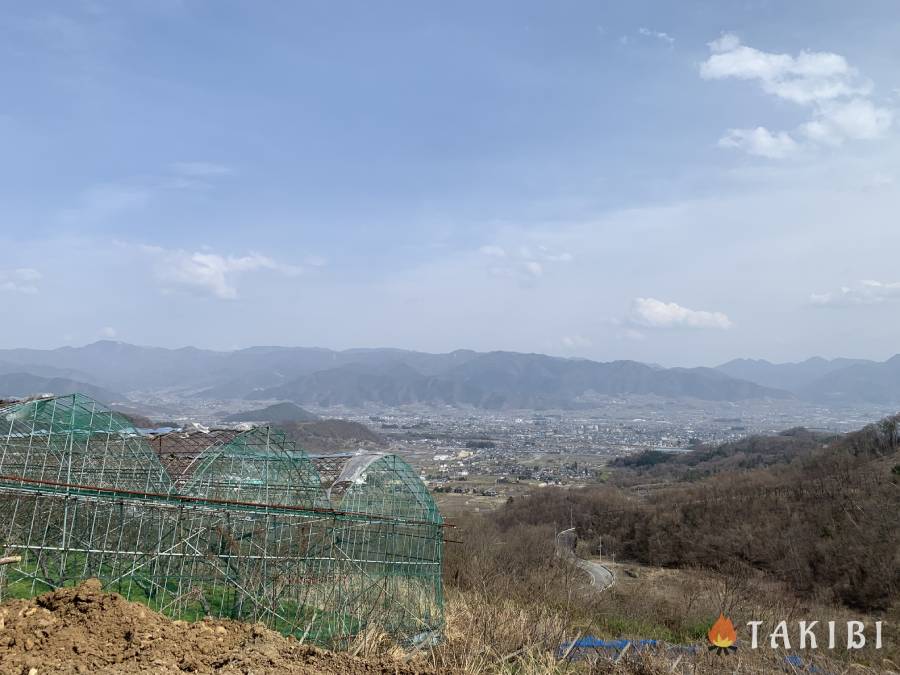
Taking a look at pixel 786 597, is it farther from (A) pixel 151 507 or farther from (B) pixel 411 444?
(B) pixel 411 444

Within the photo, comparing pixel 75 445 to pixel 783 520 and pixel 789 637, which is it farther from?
pixel 783 520

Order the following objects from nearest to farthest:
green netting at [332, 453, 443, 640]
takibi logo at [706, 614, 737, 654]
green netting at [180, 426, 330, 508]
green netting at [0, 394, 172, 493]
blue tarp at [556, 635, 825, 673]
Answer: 1. blue tarp at [556, 635, 825, 673]
2. takibi logo at [706, 614, 737, 654]
3. green netting at [0, 394, 172, 493]
4. green netting at [332, 453, 443, 640]
5. green netting at [180, 426, 330, 508]

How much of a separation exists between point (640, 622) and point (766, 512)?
2718cm

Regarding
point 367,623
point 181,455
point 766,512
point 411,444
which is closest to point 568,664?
point 367,623

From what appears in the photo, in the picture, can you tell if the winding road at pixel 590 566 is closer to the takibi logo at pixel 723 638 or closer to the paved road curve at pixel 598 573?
the paved road curve at pixel 598 573

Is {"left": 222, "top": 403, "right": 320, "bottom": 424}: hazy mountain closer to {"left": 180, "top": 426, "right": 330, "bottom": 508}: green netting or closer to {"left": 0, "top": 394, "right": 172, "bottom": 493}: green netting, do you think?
{"left": 180, "top": 426, "right": 330, "bottom": 508}: green netting

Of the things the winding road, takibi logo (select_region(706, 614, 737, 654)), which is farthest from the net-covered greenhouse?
the winding road

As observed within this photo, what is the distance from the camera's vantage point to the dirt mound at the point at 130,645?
333 inches

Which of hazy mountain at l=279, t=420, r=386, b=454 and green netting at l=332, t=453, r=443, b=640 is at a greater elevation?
green netting at l=332, t=453, r=443, b=640

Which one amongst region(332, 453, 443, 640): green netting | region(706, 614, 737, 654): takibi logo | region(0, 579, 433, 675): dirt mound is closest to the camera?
region(0, 579, 433, 675): dirt mound

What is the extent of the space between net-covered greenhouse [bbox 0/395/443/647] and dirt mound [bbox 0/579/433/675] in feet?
13.9

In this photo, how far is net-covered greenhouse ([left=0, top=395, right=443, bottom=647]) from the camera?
51.0 feet

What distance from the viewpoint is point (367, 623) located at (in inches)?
646

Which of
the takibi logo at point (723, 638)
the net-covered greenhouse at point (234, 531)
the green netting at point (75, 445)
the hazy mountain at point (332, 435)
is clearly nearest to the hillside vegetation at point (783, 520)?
the takibi logo at point (723, 638)
